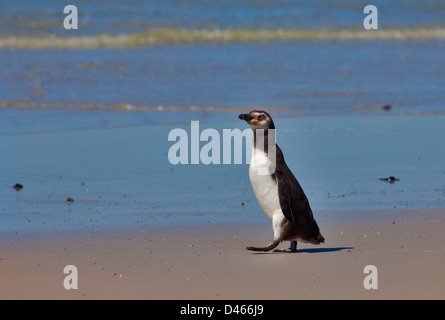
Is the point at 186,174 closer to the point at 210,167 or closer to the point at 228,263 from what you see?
the point at 210,167

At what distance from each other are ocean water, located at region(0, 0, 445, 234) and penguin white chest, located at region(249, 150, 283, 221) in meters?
1.12

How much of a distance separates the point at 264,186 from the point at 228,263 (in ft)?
1.87

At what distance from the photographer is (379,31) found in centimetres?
2373

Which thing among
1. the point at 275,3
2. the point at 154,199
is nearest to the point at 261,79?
the point at 154,199

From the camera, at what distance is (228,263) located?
5.51 m

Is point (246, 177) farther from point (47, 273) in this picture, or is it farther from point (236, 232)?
point (47, 273)

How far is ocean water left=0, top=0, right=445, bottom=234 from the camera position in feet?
24.7

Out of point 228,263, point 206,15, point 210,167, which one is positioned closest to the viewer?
point 228,263

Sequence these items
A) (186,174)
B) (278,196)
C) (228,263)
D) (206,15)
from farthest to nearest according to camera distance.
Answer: (206,15), (186,174), (278,196), (228,263)

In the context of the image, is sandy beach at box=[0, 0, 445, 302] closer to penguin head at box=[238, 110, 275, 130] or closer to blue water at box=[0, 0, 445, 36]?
penguin head at box=[238, 110, 275, 130]

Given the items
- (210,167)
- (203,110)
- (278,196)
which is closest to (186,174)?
(210,167)

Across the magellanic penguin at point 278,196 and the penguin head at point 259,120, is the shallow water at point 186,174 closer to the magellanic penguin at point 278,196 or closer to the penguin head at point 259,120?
the magellanic penguin at point 278,196

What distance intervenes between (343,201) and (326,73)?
28.2 feet

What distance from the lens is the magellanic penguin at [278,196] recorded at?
223 inches
